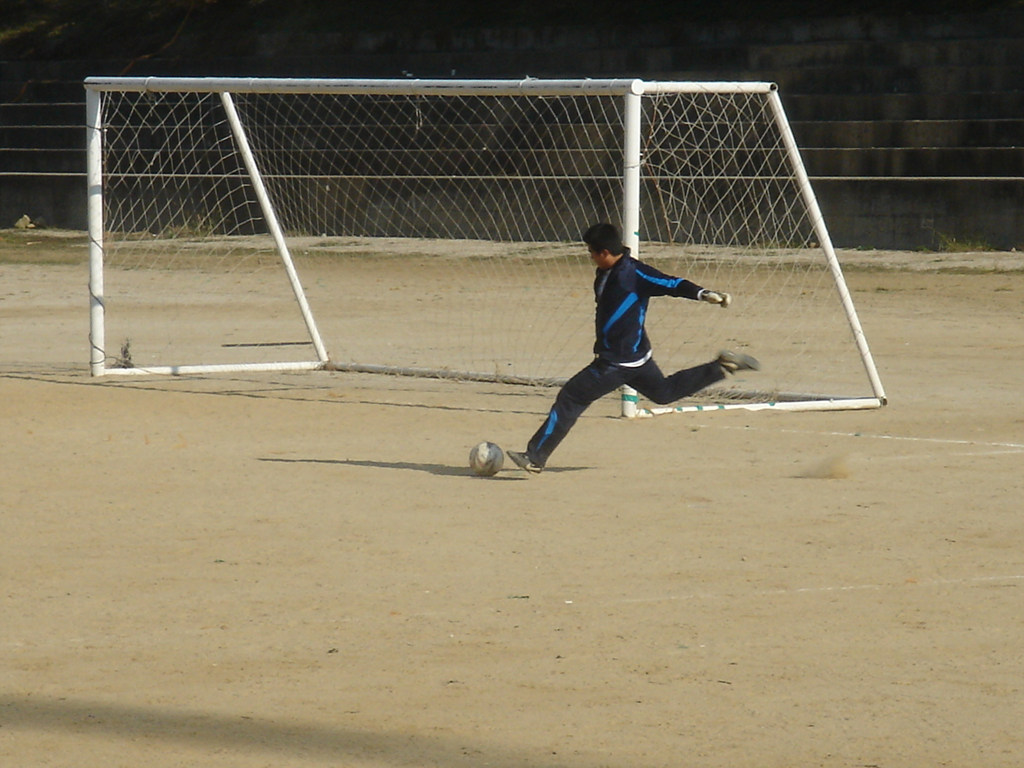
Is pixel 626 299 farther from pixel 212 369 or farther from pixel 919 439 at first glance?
pixel 212 369

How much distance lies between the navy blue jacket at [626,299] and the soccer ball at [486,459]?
30.4 inches

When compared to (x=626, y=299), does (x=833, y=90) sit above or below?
above

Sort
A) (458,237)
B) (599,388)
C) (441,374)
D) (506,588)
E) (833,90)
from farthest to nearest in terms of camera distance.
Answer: (833,90) < (458,237) < (441,374) < (599,388) < (506,588)

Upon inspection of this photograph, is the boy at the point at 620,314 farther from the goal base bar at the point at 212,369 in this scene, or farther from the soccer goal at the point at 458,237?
the goal base bar at the point at 212,369

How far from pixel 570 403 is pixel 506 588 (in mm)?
2368

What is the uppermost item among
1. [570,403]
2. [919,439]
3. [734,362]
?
[734,362]

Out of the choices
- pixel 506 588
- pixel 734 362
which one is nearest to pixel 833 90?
pixel 734 362

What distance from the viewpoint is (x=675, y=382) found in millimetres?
8586

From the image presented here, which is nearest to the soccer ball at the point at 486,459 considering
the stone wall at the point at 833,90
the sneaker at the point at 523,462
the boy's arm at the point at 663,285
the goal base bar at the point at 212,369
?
the sneaker at the point at 523,462

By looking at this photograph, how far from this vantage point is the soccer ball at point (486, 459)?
7938 mm

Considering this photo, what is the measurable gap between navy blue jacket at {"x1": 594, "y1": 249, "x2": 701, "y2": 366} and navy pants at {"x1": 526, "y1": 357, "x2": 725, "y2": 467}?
8 cm

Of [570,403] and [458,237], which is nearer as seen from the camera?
[570,403]

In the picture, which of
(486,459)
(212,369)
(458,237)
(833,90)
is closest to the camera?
(486,459)

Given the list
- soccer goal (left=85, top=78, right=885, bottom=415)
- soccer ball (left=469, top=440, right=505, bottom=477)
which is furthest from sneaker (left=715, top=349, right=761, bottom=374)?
soccer goal (left=85, top=78, right=885, bottom=415)
